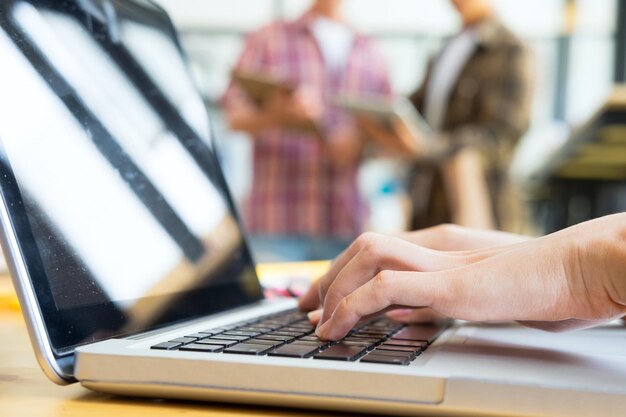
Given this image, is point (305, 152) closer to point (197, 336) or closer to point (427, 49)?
point (197, 336)

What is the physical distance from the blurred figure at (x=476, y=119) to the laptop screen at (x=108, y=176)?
1.63m

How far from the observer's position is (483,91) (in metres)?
2.28

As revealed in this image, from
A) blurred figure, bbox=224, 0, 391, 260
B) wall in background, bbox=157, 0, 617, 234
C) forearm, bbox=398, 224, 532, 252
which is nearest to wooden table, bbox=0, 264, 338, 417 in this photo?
forearm, bbox=398, 224, 532, 252

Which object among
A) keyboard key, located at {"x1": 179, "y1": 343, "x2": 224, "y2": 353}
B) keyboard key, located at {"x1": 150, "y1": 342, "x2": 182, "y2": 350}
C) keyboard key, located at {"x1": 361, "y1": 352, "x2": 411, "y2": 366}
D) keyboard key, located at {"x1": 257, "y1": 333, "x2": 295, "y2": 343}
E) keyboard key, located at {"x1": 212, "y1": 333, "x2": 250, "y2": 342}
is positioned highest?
keyboard key, located at {"x1": 150, "y1": 342, "x2": 182, "y2": 350}

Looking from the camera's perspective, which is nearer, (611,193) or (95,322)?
(95,322)

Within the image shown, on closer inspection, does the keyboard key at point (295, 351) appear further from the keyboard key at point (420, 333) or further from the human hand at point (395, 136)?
the human hand at point (395, 136)

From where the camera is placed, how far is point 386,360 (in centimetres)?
37

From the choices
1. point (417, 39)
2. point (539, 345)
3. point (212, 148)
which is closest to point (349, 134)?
point (212, 148)

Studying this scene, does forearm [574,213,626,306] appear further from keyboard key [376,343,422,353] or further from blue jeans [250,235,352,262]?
blue jeans [250,235,352,262]

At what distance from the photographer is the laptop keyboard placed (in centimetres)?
38

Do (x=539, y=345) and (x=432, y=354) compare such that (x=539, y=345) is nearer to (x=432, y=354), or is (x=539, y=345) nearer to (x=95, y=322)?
(x=432, y=354)

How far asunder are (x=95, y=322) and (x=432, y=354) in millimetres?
182

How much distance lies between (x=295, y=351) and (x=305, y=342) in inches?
1.6

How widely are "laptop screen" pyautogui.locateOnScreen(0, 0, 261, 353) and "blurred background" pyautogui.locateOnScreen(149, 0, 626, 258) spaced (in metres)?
4.55
